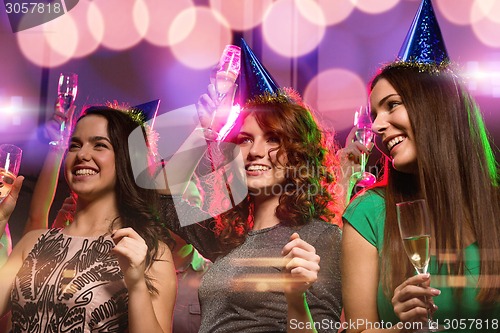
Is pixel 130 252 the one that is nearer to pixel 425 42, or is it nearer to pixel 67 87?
pixel 67 87

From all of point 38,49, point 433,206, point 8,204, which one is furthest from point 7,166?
point 433,206

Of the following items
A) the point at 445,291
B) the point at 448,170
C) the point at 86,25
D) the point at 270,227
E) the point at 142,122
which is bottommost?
the point at 445,291

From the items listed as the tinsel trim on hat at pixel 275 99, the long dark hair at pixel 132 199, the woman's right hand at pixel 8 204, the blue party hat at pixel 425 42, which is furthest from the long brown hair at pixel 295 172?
the woman's right hand at pixel 8 204

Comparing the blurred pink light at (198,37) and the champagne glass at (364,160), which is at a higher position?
the blurred pink light at (198,37)

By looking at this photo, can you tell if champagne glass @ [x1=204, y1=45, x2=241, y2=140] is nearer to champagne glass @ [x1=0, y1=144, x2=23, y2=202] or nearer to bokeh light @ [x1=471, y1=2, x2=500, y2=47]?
champagne glass @ [x1=0, y1=144, x2=23, y2=202]

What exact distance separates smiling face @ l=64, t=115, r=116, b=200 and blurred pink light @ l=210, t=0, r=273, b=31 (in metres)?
0.53

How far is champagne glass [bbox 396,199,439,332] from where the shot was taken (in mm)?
967

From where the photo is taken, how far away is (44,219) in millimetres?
1544

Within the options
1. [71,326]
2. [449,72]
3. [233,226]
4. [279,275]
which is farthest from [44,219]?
[449,72]

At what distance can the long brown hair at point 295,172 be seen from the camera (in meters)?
1.33

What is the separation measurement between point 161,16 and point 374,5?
60 centimetres

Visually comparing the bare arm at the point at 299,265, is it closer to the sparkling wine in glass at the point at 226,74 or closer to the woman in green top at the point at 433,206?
the woman in green top at the point at 433,206

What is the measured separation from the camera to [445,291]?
1.13 meters

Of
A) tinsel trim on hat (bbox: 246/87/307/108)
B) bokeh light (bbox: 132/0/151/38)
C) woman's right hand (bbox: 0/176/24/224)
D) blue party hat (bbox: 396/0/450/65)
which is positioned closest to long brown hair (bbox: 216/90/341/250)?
tinsel trim on hat (bbox: 246/87/307/108)
